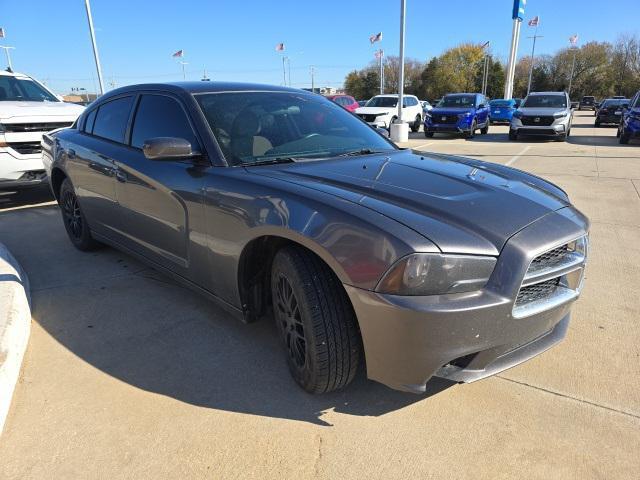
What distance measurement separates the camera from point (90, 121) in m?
4.36

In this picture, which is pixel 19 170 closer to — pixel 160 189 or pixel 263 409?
pixel 160 189

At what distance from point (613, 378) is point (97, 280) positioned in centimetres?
382

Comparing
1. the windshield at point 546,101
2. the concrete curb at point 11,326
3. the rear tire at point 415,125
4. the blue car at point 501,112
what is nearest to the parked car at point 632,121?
the windshield at point 546,101

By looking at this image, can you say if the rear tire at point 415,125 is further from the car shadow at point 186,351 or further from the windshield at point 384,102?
the car shadow at point 186,351

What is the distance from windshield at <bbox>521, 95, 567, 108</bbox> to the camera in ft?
53.6

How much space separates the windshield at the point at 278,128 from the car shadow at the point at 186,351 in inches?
45.6

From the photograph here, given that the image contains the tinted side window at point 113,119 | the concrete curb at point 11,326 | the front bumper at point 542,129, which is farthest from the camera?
the front bumper at point 542,129

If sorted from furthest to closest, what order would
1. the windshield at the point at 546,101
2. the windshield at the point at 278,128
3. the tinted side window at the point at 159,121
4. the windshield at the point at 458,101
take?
the windshield at the point at 458,101
the windshield at the point at 546,101
the tinted side window at the point at 159,121
the windshield at the point at 278,128

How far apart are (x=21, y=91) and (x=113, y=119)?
5.16 metres

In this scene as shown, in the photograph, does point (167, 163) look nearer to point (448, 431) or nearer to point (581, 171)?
point (448, 431)

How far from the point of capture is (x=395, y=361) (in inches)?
77.5

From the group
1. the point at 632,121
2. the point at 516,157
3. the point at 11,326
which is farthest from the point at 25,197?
the point at 632,121

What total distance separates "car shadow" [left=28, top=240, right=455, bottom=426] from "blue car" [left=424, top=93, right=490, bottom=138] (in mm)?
15632

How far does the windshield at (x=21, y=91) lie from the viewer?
754 cm
